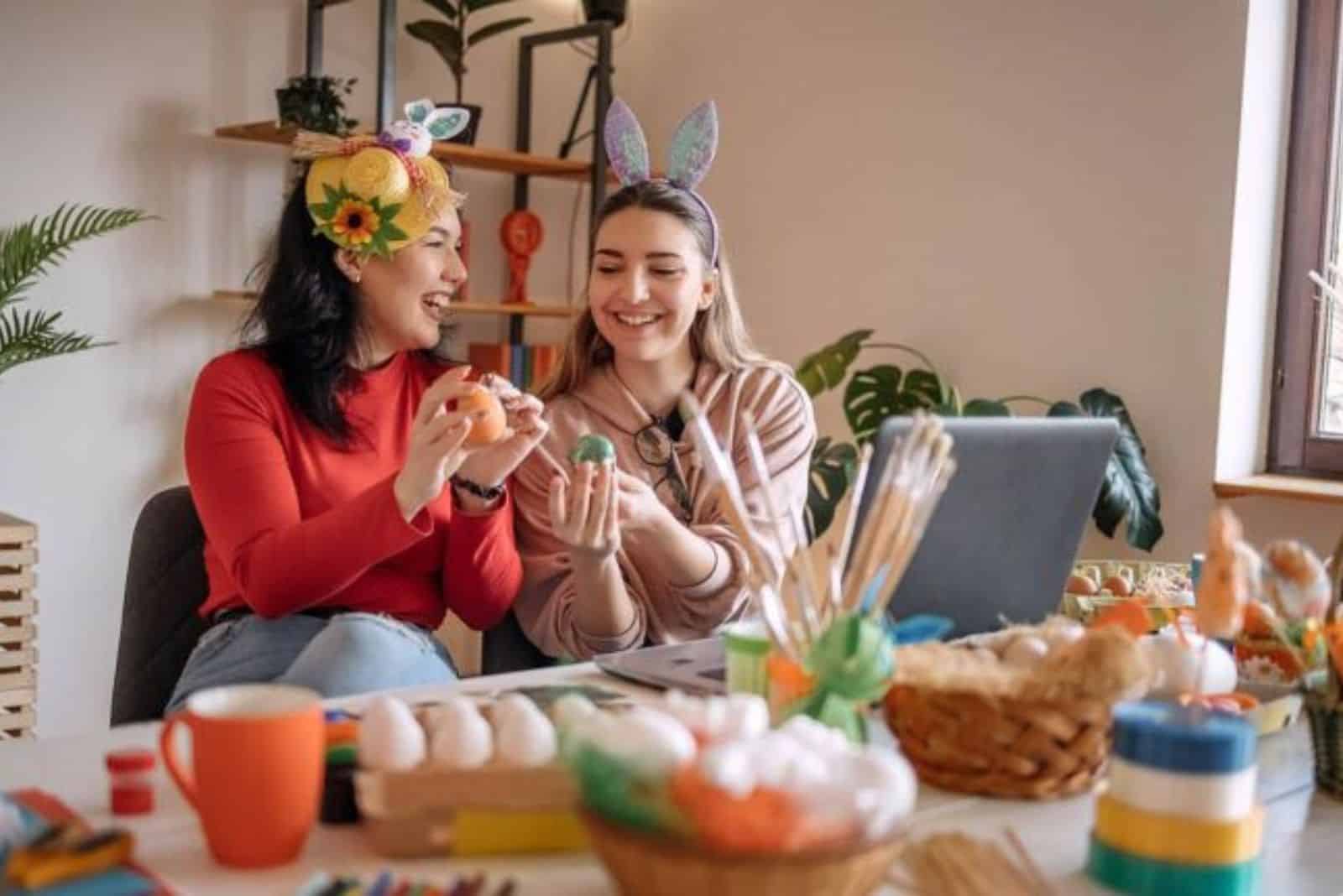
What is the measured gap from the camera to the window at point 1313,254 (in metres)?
2.78

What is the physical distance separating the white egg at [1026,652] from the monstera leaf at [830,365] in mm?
1947

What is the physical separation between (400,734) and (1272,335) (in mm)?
2383

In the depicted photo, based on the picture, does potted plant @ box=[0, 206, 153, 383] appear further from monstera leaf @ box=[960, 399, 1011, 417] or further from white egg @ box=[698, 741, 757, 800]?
white egg @ box=[698, 741, 757, 800]

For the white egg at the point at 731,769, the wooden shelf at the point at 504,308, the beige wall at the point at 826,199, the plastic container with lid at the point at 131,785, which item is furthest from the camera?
the wooden shelf at the point at 504,308

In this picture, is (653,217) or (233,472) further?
(653,217)

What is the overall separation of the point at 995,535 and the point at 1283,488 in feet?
5.14

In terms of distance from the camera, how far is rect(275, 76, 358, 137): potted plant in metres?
3.16

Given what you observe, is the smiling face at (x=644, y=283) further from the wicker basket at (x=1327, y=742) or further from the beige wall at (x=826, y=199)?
the beige wall at (x=826, y=199)

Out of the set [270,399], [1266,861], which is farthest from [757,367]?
[1266,861]

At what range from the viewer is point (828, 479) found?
2.95 metres

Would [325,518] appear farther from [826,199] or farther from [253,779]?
[826,199]

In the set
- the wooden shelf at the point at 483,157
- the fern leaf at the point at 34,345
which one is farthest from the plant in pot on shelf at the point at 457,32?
the fern leaf at the point at 34,345

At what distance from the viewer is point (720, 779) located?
2.36 feet

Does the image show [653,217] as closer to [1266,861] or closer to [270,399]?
[270,399]
